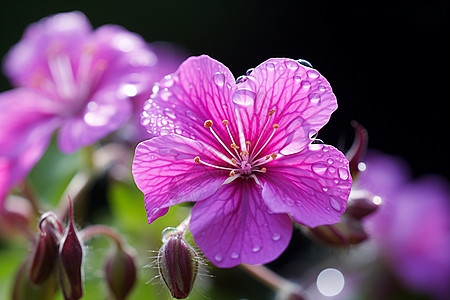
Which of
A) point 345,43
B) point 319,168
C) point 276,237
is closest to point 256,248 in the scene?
point 276,237

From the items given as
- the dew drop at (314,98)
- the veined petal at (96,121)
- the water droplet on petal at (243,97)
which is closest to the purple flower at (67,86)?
the veined petal at (96,121)

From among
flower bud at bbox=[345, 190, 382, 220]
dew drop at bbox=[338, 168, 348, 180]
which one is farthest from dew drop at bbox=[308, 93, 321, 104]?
flower bud at bbox=[345, 190, 382, 220]

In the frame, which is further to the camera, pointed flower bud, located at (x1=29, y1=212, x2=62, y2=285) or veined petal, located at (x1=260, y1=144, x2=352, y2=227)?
pointed flower bud, located at (x1=29, y1=212, x2=62, y2=285)

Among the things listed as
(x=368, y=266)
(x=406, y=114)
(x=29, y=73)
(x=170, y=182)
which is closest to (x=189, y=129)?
(x=170, y=182)

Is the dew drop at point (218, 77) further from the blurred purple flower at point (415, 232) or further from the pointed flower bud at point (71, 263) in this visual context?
the blurred purple flower at point (415, 232)

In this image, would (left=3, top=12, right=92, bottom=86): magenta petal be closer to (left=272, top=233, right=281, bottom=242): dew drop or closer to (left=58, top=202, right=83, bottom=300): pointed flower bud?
(left=58, top=202, right=83, bottom=300): pointed flower bud

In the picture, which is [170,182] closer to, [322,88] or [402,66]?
[322,88]
